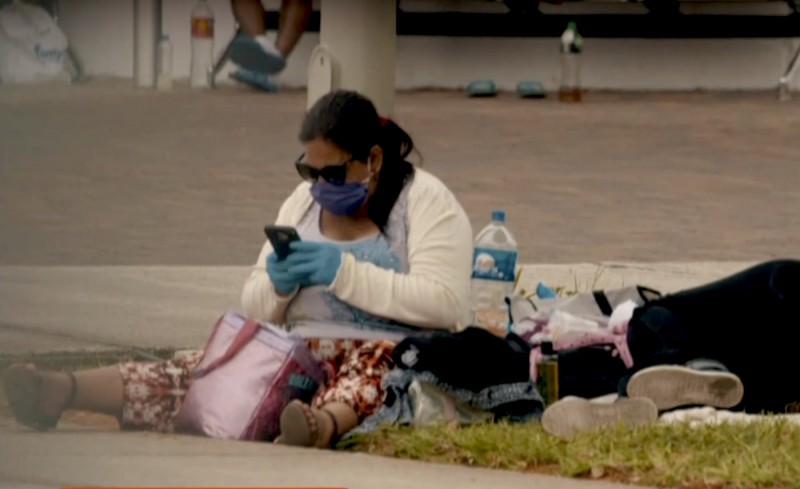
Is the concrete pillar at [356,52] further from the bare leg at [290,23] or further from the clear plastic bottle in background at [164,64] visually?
the clear plastic bottle in background at [164,64]

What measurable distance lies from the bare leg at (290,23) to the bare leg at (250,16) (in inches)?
6.1

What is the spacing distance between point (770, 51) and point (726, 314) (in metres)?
10.7

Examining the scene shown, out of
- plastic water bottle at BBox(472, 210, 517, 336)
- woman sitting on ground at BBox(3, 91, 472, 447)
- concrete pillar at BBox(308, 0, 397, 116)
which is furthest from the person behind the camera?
concrete pillar at BBox(308, 0, 397, 116)

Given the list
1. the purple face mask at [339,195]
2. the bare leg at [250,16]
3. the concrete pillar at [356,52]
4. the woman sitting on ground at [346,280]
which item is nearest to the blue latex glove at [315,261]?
Result: the woman sitting on ground at [346,280]

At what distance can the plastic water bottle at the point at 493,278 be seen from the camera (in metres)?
6.34

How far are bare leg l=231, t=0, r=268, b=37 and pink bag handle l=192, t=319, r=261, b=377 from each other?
1008 cm

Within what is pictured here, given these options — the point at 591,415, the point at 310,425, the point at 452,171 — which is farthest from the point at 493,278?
the point at 452,171

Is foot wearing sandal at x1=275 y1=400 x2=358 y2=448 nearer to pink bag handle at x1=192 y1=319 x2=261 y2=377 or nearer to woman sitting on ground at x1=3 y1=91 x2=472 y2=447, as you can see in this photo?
woman sitting on ground at x1=3 y1=91 x2=472 y2=447

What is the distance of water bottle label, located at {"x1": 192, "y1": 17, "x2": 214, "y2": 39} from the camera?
15227 mm

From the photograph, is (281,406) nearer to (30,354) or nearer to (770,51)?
(30,354)

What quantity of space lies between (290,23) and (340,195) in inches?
393

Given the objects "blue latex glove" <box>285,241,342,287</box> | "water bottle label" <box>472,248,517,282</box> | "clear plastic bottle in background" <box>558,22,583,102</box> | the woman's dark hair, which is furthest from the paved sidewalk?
"clear plastic bottle in background" <box>558,22,583,102</box>

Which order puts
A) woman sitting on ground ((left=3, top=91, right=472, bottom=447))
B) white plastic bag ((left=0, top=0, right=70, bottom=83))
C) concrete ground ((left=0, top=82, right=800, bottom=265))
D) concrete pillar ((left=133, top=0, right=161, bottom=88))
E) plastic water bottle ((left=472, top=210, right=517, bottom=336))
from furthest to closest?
concrete pillar ((left=133, top=0, right=161, bottom=88)) → white plastic bag ((left=0, top=0, right=70, bottom=83)) → concrete ground ((left=0, top=82, right=800, bottom=265)) → plastic water bottle ((left=472, top=210, right=517, bottom=336)) → woman sitting on ground ((left=3, top=91, right=472, bottom=447))

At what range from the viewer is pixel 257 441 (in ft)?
17.0
